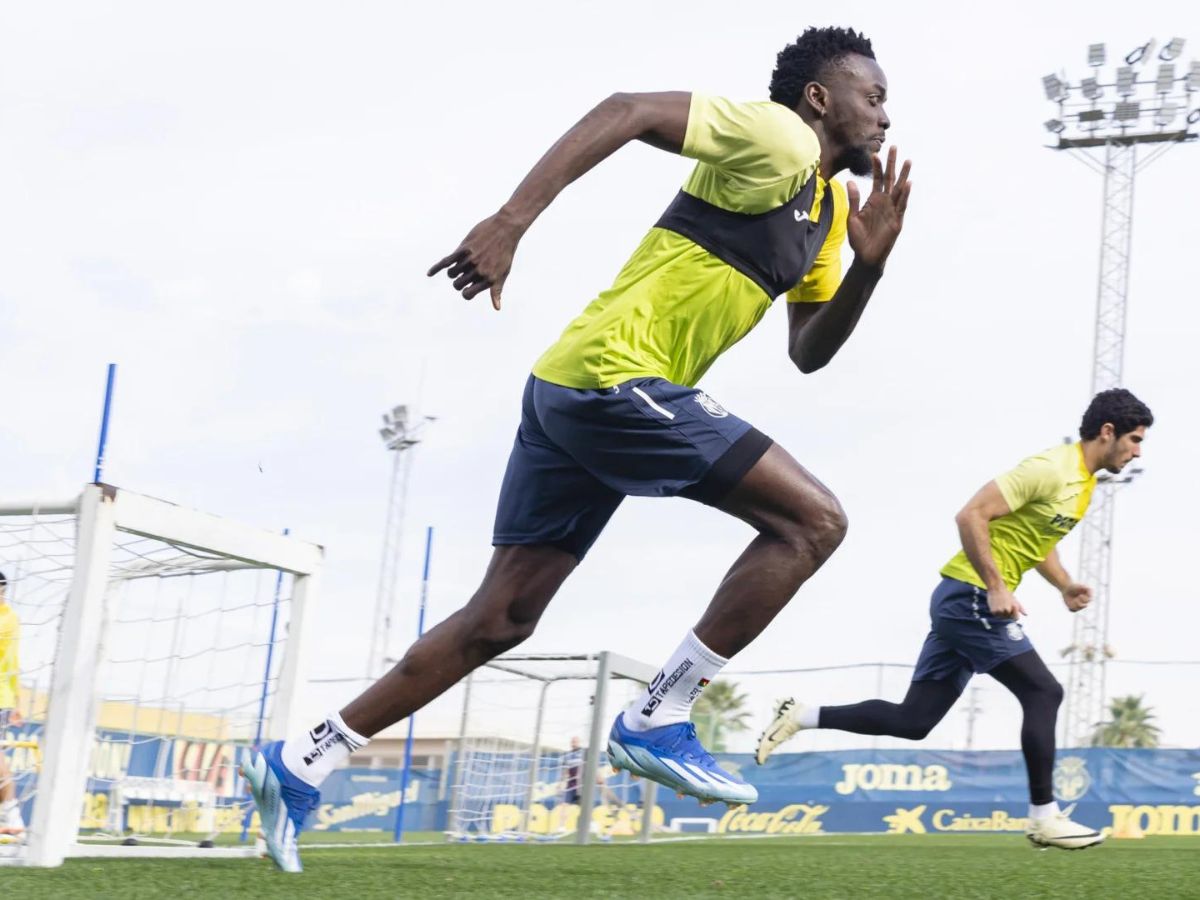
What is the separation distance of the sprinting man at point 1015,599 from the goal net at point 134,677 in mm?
3152

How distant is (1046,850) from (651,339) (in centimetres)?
565

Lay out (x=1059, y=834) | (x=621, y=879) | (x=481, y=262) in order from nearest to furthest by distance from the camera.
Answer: (x=481, y=262)
(x=621, y=879)
(x=1059, y=834)

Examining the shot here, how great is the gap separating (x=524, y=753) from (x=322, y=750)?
10.3 meters

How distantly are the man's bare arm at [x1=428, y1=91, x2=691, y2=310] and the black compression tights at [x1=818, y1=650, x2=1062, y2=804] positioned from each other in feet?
14.5

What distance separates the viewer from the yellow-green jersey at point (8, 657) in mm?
6852

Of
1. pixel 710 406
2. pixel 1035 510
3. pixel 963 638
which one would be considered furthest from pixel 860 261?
pixel 963 638

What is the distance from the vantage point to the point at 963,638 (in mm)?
7188

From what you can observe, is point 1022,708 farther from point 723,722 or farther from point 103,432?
point 723,722

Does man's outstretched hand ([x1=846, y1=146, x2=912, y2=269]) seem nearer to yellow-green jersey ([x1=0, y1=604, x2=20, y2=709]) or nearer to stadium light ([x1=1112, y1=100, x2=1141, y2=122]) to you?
yellow-green jersey ([x1=0, y1=604, x2=20, y2=709])

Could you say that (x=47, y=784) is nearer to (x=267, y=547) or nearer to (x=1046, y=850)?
(x=267, y=547)

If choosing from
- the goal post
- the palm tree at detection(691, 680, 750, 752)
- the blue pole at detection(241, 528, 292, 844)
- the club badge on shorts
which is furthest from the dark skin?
Answer: the palm tree at detection(691, 680, 750, 752)

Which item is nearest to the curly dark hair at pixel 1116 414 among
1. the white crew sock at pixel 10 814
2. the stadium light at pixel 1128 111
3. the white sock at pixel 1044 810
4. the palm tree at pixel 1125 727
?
the white sock at pixel 1044 810

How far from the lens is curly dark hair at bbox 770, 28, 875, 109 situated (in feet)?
13.6

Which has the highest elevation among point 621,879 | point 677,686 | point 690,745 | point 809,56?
point 809,56
